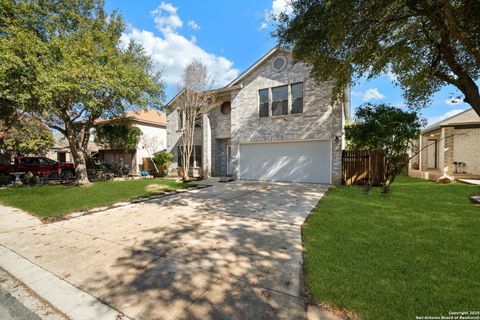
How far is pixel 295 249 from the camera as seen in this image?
388 cm

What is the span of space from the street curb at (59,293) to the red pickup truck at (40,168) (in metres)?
14.1

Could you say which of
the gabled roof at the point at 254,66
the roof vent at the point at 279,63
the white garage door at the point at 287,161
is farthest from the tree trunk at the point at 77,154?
the roof vent at the point at 279,63

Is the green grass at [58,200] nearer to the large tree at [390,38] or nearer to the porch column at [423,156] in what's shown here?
the large tree at [390,38]

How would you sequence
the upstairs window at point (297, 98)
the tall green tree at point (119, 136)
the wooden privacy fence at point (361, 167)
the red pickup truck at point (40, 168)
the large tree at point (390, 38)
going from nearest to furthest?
1. the large tree at point (390, 38)
2. the wooden privacy fence at point (361, 167)
3. the upstairs window at point (297, 98)
4. the red pickup truck at point (40, 168)
5. the tall green tree at point (119, 136)

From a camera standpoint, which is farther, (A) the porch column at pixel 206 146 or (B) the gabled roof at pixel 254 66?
(A) the porch column at pixel 206 146

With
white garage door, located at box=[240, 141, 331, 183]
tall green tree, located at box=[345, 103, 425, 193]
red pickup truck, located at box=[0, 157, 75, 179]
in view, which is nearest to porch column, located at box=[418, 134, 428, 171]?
tall green tree, located at box=[345, 103, 425, 193]

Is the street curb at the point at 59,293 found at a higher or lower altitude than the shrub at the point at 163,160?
lower

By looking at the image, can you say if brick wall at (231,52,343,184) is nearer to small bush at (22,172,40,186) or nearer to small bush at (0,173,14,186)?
small bush at (22,172,40,186)

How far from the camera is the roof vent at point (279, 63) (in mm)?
12172

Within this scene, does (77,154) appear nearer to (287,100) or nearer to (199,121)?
(199,121)

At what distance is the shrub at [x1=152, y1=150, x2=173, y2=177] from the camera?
53.2 ft

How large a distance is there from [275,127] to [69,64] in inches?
391

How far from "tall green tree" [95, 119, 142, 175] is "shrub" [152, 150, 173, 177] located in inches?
116

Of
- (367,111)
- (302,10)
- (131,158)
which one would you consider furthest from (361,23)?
(131,158)
